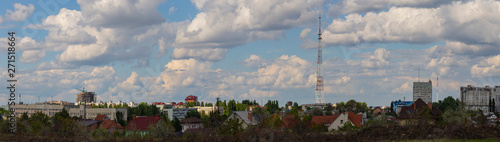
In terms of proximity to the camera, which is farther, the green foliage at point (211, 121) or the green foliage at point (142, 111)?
the green foliage at point (142, 111)

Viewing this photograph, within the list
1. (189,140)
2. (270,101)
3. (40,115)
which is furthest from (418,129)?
(270,101)

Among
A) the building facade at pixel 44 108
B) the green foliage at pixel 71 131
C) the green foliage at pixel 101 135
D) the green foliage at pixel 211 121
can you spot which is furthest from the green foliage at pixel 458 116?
the building facade at pixel 44 108

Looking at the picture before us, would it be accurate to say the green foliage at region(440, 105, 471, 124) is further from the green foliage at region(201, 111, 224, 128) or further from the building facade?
the building facade

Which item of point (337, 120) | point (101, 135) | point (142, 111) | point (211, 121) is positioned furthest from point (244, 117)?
point (142, 111)

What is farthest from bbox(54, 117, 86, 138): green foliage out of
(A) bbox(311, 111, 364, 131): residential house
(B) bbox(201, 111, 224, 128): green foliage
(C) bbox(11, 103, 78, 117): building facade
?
(C) bbox(11, 103, 78, 117): building facade

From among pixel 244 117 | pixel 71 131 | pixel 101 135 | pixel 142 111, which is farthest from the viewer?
pixel 142 111

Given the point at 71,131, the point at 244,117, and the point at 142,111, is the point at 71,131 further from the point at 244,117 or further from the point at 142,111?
the point at 142,111

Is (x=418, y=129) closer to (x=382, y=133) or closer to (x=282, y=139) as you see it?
(x=382, y=133)

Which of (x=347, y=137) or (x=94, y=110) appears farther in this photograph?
(x=94, y=110)

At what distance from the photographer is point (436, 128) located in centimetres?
3020

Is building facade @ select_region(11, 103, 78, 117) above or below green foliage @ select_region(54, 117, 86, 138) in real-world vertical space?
below

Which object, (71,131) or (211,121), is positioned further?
(211,121)

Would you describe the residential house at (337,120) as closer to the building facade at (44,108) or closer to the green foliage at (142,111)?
Result: the green foliage at (142,111)

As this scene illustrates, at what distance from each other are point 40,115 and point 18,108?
6097 inches
